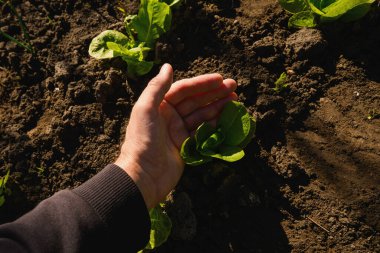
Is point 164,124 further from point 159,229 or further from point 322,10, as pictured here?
point 322,10

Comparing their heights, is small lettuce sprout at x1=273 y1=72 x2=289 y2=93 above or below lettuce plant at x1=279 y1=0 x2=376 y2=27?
below

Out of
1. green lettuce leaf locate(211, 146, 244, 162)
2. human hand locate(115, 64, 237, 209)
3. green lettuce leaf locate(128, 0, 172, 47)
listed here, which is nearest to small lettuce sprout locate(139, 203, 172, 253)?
human hand locate(115, 64, 237, 209)

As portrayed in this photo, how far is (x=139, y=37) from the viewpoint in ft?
9.43

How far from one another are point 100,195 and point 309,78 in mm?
1589

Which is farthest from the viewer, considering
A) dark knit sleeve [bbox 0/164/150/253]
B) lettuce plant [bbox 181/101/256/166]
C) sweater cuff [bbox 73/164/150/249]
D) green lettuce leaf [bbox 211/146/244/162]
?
lettuce plant [bbox 181/101/256/166]

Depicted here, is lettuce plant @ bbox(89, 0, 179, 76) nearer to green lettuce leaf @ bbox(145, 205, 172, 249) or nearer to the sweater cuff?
the sweater cuff

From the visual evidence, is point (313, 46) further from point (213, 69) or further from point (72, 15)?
point (72, 15)

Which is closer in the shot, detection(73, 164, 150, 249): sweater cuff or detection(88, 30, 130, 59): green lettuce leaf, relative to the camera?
detection(73, 164, 150, 249): sweater cuff

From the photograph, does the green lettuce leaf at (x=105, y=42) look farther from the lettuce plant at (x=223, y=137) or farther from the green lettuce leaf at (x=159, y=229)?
the green lettuce leaf at (x=159, y=229)

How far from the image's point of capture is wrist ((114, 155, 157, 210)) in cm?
221

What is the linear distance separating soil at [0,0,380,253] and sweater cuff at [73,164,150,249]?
1.11 feet

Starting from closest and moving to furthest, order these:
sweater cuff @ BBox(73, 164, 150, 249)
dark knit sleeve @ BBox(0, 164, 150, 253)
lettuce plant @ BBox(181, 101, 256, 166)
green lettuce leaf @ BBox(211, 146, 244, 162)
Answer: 1. dark knit sleeve @ BBox(0, 164, 150, 253)
2. sweater cuff @ BBox(73, 164, 150, 249)
3. green lettuce leaf @ BBox(211, 146, 244, 162)
4. lettuce plant @ BBox(181, 101, 256, 166)

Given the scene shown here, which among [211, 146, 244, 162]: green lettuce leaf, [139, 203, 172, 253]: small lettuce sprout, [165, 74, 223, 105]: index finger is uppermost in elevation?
[165, 74, 223, 105]: index finger

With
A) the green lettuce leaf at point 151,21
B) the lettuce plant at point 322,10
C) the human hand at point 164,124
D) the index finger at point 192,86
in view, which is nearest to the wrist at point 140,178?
the human hand at point 164,124
